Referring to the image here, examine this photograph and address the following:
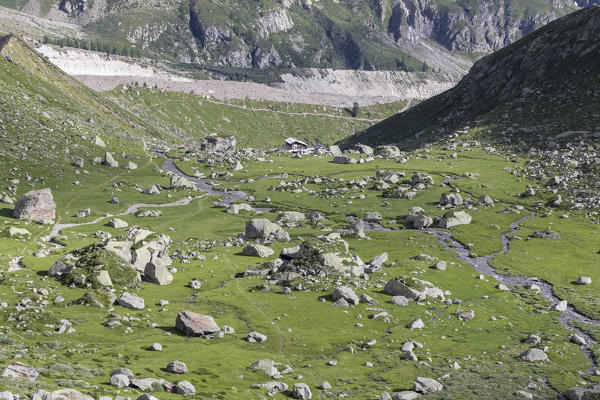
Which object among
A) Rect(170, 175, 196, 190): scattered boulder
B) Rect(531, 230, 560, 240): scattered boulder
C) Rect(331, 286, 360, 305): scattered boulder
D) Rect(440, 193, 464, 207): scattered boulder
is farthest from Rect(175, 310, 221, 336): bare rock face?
Rect(170, 175, 196, 190): scattered boulder

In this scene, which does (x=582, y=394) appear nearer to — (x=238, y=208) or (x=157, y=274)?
(x=157, y=274)

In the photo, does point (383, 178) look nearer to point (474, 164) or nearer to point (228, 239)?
point (474, 164)

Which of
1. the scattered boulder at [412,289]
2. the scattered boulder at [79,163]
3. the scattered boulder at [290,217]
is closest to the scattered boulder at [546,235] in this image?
the scattered boulder at [412,289]

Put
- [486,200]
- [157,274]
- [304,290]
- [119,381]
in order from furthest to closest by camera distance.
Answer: [486,200], [157,274], [304,290], [119,381]

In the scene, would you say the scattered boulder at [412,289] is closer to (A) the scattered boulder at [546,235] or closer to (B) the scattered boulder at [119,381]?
(B) the scattered boulder at [119,381]

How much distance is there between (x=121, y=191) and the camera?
171 meters

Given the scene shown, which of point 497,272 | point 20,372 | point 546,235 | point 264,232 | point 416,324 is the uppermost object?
point 20,372

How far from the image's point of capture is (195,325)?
5981 cm

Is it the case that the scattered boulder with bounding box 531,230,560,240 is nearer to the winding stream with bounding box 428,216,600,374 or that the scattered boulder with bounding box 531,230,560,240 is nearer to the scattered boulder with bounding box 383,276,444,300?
the winding stream with bounding box 428,216,600,374

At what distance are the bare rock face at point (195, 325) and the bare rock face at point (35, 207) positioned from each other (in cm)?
7934

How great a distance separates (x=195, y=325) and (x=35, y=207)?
271 ft

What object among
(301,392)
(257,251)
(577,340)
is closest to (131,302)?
(301,392)

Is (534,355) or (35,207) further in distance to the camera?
(35,207)

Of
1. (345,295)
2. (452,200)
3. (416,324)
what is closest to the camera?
(416,324)
